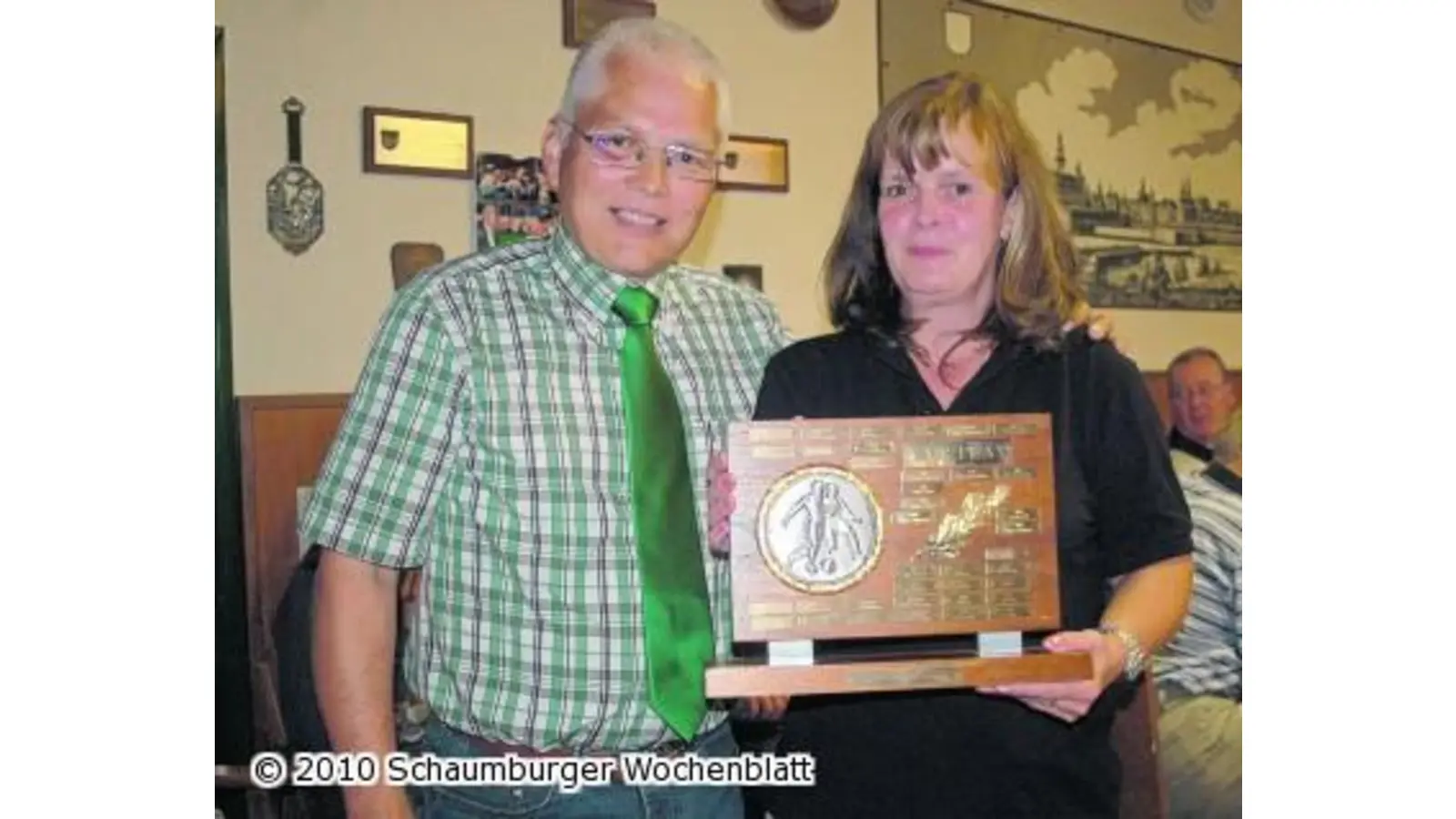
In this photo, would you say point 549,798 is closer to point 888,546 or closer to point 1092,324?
point 888,546

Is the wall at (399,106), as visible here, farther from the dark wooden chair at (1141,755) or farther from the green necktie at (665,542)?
the dark wooden chair at (1141,755)

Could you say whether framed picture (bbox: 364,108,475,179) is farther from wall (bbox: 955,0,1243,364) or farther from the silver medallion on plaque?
wall (bbox: 955,0,1243,364)

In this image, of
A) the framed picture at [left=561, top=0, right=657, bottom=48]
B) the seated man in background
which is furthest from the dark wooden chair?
the framed picture at [left=561, top=0, right=657, bottom=48]

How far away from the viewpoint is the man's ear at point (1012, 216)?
71.7 inches

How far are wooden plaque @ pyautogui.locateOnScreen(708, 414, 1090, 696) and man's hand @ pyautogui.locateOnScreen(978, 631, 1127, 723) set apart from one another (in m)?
0.03

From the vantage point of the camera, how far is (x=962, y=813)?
71.2 inches

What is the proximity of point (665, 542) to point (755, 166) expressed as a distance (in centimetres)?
46

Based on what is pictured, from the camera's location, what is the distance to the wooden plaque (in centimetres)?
172

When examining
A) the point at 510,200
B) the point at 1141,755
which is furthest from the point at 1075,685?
the point at 510,200

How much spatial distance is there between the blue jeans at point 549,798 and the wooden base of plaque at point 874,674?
8 centimetres

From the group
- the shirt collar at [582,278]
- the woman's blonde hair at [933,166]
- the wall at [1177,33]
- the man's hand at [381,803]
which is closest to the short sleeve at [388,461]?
the shirt collar at [582,278]
